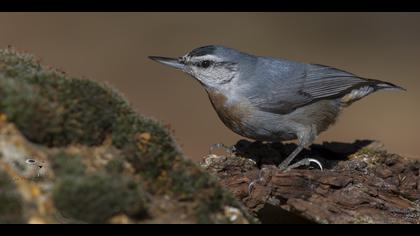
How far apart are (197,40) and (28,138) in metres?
11.4

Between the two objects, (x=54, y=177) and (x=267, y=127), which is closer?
(x=54, y=177)

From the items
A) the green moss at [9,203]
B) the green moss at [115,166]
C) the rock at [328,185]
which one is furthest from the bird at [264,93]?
the green moss at [9,203]

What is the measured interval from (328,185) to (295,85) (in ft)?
6.56

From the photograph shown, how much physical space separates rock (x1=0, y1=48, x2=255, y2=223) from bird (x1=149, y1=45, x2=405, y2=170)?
251cm

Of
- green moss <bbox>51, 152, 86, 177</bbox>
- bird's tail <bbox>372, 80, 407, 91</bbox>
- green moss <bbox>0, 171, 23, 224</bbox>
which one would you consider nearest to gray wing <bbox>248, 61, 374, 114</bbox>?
bird's tail <bbox>372, 80, 407, 91</bbox>

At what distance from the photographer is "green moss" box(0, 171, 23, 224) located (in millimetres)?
3490

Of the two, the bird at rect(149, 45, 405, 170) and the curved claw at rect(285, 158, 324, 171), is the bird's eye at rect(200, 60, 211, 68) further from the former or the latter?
the curved claw at rect(285, 158, 324, 171)

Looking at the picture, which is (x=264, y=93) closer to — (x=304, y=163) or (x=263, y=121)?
(x=263, y=121)

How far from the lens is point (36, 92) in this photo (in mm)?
3807

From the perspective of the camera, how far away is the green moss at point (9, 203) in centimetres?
349

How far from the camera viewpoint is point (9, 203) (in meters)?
3.55

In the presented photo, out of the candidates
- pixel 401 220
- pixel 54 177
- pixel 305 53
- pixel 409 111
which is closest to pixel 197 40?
pixel 305 53

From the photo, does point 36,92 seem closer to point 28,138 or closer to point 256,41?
point 28,138

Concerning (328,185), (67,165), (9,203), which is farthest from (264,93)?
(9,203)
